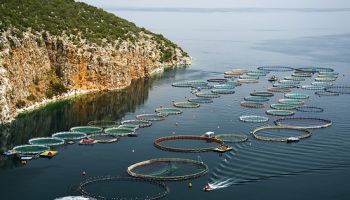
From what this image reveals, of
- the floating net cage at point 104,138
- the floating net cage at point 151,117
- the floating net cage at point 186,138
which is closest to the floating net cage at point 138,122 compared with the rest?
the floating net cage at point 151,117

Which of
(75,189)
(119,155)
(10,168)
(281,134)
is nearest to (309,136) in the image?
(281,134)

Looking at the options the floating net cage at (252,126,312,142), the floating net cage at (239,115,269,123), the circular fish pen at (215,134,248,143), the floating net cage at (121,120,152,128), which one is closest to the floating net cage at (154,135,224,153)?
the circular fish pen at (215,134,248,143)

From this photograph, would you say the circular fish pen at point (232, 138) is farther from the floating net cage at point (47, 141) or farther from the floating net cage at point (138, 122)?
the floating net cage at point (47, 141)

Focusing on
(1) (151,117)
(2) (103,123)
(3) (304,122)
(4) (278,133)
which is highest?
(1) (151,117)

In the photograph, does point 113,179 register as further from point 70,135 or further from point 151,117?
point 151,117

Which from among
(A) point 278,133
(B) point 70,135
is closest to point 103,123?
(B) point 70,135
